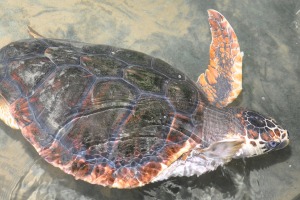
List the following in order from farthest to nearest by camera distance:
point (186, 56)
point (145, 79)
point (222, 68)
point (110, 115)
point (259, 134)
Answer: point (186, 56) < point (222, 68) < point (259, 134) < point (145, 79) < point (110, 115)

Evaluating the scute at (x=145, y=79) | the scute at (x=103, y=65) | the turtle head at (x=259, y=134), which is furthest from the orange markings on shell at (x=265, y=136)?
the scute at (x=103, y=65)

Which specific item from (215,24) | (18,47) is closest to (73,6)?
(18,47)

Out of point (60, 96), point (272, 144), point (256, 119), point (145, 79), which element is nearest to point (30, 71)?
point (60, 96)

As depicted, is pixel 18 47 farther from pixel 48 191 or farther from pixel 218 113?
pixel 218 113

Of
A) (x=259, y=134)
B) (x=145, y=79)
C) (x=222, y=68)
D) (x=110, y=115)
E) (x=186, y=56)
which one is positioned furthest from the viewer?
(x=186, y=56)

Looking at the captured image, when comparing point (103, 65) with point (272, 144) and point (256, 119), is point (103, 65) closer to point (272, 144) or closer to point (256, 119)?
point (256, 119)

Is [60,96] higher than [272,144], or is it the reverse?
[272,144]
